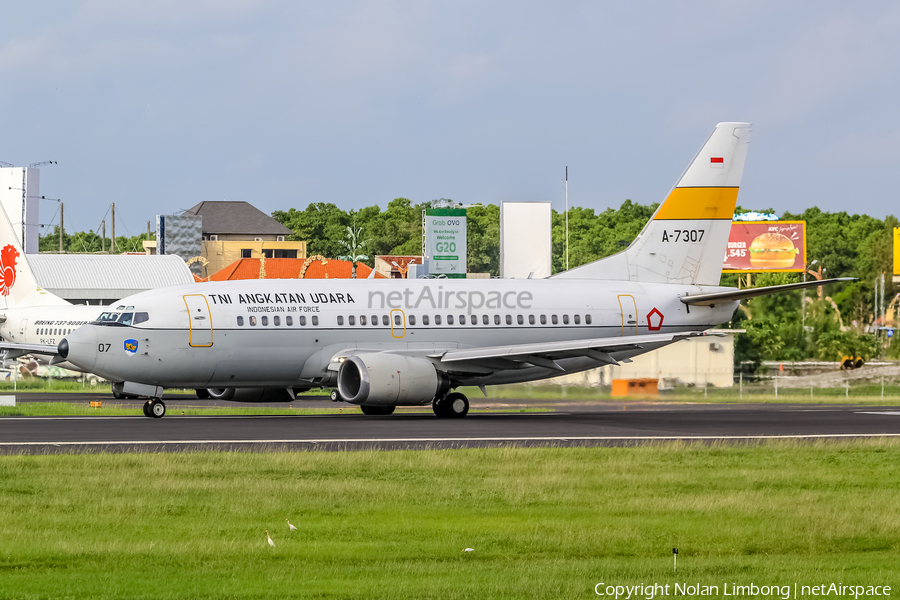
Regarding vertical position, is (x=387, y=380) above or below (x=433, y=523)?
above

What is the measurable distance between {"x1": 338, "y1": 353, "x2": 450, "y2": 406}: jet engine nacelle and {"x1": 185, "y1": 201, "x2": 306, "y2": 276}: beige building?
436ft

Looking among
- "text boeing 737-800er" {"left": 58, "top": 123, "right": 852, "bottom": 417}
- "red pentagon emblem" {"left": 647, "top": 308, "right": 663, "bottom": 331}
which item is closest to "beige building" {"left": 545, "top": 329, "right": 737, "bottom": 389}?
"text boeing 737-800er" {"left": 58, "top": 123, "right": 852, "bottom": 417}

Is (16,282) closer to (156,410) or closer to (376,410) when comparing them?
(156,410)

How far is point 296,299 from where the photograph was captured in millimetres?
35094

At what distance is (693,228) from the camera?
1604 inches

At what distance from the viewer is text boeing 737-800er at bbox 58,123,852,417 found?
33344 mm

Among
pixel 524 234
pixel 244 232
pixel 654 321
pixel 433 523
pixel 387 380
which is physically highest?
pixel 244 232

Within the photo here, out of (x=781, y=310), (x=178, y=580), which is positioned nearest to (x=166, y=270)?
(x=781, y=310)

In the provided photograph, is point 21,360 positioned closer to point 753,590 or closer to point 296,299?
point 296,299

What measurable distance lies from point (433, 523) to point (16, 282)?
164ft

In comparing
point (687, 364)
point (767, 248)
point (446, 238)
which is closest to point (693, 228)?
point (687, 364)

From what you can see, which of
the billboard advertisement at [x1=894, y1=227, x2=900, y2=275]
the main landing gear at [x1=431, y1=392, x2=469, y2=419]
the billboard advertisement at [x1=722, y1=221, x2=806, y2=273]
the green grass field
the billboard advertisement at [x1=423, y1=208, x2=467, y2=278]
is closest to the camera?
the green grass field

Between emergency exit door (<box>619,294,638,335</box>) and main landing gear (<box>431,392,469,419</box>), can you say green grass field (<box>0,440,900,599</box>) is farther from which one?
emergency exit door (<box>619,294,638,335</box>)

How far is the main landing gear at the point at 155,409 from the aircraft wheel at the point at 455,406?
859 centimetres
